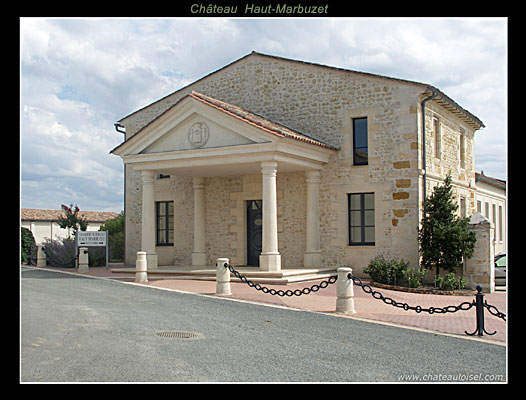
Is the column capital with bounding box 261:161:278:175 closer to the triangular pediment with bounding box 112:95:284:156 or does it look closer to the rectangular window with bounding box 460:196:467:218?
the triangular pediment with bounding box 112:95:284:156

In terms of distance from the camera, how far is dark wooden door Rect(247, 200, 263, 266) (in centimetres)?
2058

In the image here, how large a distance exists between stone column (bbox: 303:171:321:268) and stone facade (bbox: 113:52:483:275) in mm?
297

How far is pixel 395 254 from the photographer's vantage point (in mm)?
17875

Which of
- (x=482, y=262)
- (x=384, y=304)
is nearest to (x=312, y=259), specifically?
(x=482, y=262)

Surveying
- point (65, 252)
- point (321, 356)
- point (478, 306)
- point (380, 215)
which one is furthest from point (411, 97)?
point (65, 252)

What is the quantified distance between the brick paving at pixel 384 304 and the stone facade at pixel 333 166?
2.84m

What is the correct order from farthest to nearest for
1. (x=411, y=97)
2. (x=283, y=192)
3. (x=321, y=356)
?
1. (x=283, y=192)
2. (x=411, y=97)
3. (x=321, y=356)

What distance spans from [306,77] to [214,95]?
164 inches

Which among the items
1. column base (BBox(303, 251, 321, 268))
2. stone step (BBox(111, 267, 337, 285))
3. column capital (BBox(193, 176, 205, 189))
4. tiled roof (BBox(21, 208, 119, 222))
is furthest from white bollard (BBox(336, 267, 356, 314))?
tiled roof (BBox(21, 208, 119, 222))

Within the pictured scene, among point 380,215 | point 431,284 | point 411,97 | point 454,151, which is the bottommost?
point 431,284

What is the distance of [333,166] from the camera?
752 inches

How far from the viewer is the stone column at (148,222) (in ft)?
61.5

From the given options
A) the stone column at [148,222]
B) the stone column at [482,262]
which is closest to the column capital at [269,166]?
the stone column at [148,222]

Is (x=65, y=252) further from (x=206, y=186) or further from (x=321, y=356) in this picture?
(x=321, y=356)
